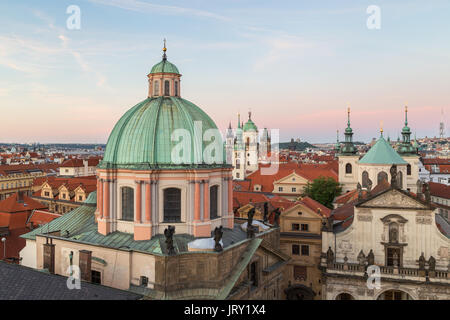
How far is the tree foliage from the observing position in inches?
2466

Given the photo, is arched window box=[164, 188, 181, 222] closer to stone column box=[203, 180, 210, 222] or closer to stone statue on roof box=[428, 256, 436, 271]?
stone column box=[203, 180, 210, 222]

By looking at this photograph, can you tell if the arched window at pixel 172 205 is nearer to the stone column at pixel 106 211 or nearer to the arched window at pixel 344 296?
the stone column at pixel 106 211

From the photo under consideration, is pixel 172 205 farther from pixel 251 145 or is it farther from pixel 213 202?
pixel 251 145

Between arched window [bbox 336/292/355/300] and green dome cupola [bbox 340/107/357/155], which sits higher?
green dome cupola [bbox 340/107/357/155]

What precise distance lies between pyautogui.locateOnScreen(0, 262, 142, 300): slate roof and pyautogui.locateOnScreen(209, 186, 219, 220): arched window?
8.45m

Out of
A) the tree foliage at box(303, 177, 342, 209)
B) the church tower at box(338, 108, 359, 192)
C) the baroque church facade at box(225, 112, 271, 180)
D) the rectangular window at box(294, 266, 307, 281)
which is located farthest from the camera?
the baroque church facade at box(225, 112, 271, 180)

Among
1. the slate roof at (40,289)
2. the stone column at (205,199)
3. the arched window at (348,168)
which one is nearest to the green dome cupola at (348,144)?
the arched window at (348,168)

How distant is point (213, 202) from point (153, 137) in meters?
6.24

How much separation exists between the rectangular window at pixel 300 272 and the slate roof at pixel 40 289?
21140 mm

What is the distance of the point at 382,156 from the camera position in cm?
5422

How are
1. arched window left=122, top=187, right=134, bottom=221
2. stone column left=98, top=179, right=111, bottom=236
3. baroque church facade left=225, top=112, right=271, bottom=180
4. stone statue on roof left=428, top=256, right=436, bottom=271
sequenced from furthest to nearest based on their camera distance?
baroque church facade left=225, top=112, right=271, bottom=180 < stone statue on roof left=428, top=256, right=436, bottom=271 < stone column left=98, top=179, right=111, bottom=236 < arched window left=122, top=187, right=134, bottom=221

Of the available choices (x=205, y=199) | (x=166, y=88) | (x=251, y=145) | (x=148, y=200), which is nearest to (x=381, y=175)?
(x=205, y=199)

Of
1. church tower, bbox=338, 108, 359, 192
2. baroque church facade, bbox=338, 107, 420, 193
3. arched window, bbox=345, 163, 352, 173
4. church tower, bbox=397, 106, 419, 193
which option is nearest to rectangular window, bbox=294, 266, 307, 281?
baroque church facade, bbox=338, 107, 420, 193
